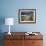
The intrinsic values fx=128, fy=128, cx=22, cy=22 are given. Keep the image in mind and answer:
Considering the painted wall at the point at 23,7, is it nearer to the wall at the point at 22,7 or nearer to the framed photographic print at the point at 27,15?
the wall at the point at 22,7

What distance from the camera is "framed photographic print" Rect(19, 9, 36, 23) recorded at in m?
4.43

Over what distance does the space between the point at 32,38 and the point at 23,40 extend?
0.28m

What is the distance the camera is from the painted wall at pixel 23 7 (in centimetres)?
443

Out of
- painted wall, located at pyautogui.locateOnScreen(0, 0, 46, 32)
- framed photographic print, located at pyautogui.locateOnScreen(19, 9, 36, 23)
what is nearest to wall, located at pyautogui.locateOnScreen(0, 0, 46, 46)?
painted wall, located at pyautogui.locateOnScreen(0, 0, 46, 32)

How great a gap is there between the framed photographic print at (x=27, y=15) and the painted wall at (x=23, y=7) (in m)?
0.10

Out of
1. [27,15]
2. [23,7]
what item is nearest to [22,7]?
[23,7]

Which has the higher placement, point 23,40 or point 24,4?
point 24,4

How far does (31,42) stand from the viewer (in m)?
3.90

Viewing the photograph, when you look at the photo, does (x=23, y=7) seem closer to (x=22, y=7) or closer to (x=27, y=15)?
(x=22, y=7)

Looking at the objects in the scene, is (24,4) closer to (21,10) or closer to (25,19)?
(21,10)

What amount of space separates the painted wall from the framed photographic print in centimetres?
10

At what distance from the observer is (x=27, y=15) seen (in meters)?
4.46

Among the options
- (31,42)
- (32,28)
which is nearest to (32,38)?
(31,42)

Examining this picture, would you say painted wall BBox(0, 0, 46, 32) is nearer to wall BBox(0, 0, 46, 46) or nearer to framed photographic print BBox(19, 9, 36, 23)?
wall BBox(0, 0, 46, 46)
